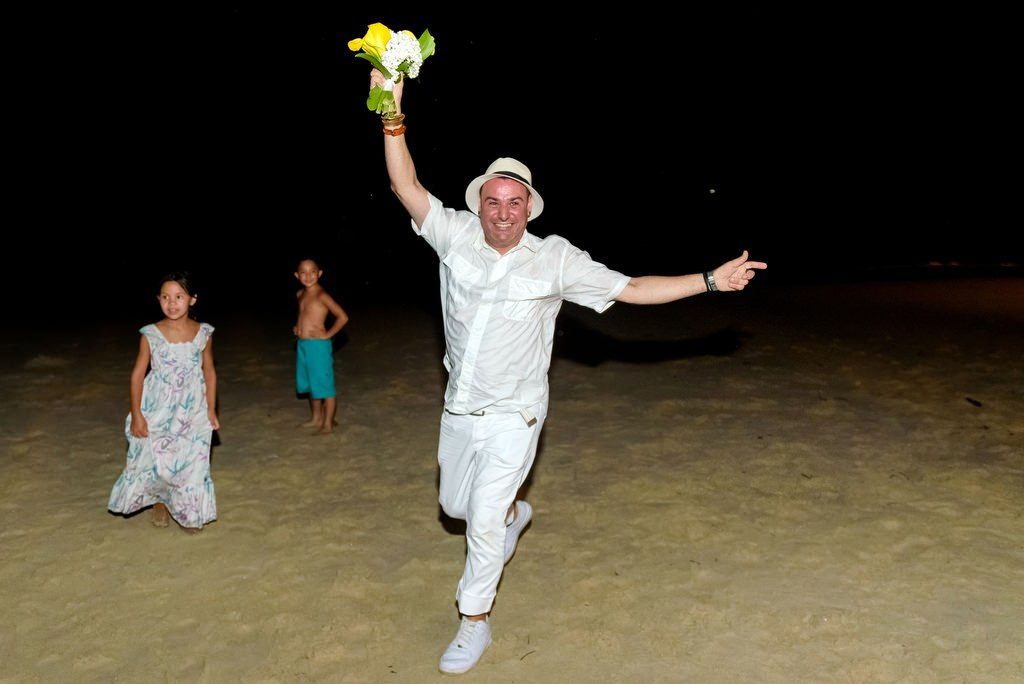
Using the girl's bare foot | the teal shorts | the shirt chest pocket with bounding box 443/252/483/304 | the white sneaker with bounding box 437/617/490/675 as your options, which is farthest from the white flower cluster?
the teal shorts

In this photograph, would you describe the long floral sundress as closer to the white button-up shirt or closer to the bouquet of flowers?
the white button-up shirt

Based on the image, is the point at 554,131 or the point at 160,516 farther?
the point at 554,131

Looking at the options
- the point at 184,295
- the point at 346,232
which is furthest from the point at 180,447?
the point at 346,232

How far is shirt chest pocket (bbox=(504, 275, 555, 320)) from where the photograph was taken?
12.3 ft

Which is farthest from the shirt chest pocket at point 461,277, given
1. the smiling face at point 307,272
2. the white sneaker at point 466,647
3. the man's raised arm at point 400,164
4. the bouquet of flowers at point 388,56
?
the smiling face at point 307,272

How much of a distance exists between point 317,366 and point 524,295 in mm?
3510

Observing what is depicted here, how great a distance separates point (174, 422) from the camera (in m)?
4.96

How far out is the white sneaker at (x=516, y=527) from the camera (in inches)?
171

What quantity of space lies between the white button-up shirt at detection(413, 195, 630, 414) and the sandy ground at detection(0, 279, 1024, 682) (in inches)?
45.2

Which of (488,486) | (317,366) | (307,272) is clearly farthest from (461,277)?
(317,366)

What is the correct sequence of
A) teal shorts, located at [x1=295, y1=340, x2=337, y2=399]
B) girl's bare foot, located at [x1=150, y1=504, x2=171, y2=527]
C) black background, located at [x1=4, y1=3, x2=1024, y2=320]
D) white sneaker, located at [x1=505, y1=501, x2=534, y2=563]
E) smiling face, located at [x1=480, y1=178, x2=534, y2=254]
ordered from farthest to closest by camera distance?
1. black background, located at [x1=4, y1=3, x2=1024, y2=320]
2. teal shorts, located at [x1=295, y1=340, x2=337, y2=399]
3. girl's bare foot, located at [x1=150, y1=504, x2=171, y2=527]
4. white sneaker, located at [x1=505, y1=501, x2=534, y2=563]
5. smiling face, located at [x1=480, y1=178, x2=534, y2=254]

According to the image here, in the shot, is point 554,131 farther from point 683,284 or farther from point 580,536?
point 683,284

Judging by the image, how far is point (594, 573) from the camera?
456cm

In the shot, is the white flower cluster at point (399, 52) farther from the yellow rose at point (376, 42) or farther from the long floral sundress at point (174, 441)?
the long floral sundress at point (174, 441)
